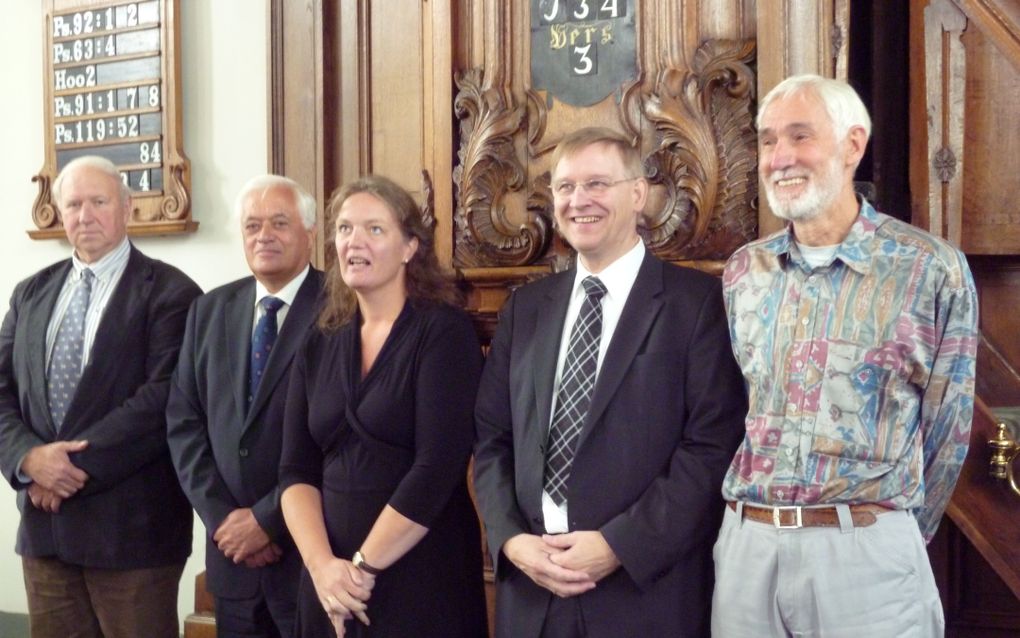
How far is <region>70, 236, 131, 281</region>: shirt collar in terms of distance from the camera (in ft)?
10.5

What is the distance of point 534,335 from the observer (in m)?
2.48

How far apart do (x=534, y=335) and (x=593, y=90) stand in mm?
843

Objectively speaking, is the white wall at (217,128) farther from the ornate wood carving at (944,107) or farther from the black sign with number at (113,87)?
the ornate wood carving at (944,107)

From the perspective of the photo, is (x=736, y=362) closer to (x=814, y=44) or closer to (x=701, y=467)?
(x=701, y=467)

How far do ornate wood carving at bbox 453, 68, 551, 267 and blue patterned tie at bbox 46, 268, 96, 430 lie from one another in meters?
1.11

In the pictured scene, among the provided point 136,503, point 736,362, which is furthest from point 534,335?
point 136,503

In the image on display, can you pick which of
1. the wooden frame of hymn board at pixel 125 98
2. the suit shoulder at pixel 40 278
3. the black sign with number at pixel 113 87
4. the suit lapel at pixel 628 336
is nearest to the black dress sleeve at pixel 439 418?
the suit lapel at pixel 628 336

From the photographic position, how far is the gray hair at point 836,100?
2164mm

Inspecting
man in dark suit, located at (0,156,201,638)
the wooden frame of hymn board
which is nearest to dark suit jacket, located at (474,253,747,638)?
man in dark suit, located at (0,156,201,638)

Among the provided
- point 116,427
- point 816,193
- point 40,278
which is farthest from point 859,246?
point 40,278

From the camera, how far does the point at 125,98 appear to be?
4188mm

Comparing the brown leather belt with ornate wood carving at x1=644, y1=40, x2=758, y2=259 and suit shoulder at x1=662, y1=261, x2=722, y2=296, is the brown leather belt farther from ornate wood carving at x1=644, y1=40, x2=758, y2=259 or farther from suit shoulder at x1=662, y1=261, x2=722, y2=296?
ornate wood carving at x1=644, y1=40, x2=758, y2=259

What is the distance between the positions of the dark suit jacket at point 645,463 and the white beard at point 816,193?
11.3 inches

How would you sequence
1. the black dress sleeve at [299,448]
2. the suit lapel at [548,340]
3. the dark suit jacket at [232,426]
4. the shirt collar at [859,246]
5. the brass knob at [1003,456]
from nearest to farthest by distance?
1. the shirt collar at [859,246]
2. the suit lapel at [548,340]
3. the brass knob at [1003,456]
4. the black dress sleeve at [299,448]
5. the dark suit jacket at [232,426]
